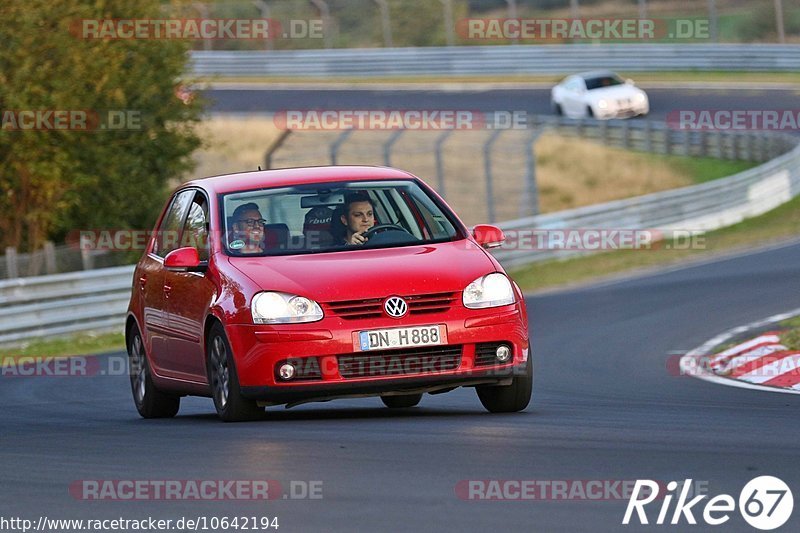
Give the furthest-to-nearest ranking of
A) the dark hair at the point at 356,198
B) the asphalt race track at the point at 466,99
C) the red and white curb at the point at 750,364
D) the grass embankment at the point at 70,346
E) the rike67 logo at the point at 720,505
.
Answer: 1. the asphalt race track at the point at 466,99
2. the grass embankment at the point at 70,346
3. the red and white curb at the point at 750,364
4. the dark hair at the point at 356,198
5. the rike67 logo at the point at 720,505

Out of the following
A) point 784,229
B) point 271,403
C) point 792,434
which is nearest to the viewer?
point 792,434

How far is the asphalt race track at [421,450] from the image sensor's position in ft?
20.4

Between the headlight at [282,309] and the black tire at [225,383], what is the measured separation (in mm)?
300

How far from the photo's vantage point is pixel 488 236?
387 inches

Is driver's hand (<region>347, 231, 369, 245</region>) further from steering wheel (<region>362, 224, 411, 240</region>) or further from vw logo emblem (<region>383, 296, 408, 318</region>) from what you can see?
vw logo emblem (<region>383, 296, 408, 318</region>)

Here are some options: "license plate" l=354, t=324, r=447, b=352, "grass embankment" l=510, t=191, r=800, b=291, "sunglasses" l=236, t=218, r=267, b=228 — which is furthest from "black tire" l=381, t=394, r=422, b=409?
"grass embankment" l=510, t=191, r=800, b=291

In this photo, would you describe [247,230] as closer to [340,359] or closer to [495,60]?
[340,359]

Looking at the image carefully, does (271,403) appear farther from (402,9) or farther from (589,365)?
(402,9)

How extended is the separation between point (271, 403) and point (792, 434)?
2.86 m

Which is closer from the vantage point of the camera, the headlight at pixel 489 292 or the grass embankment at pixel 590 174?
the headlight at pixel 489 292

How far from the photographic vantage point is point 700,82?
150 ft

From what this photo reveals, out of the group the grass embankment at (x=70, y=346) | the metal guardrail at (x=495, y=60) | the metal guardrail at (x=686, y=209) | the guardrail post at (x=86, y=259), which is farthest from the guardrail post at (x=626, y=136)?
the grass embankment at (x=70, y=346)

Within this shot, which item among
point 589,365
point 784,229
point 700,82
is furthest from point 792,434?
point 700,82

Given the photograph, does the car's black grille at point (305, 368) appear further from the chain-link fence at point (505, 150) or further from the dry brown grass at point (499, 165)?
the dry brown grass at point (499, 165)
